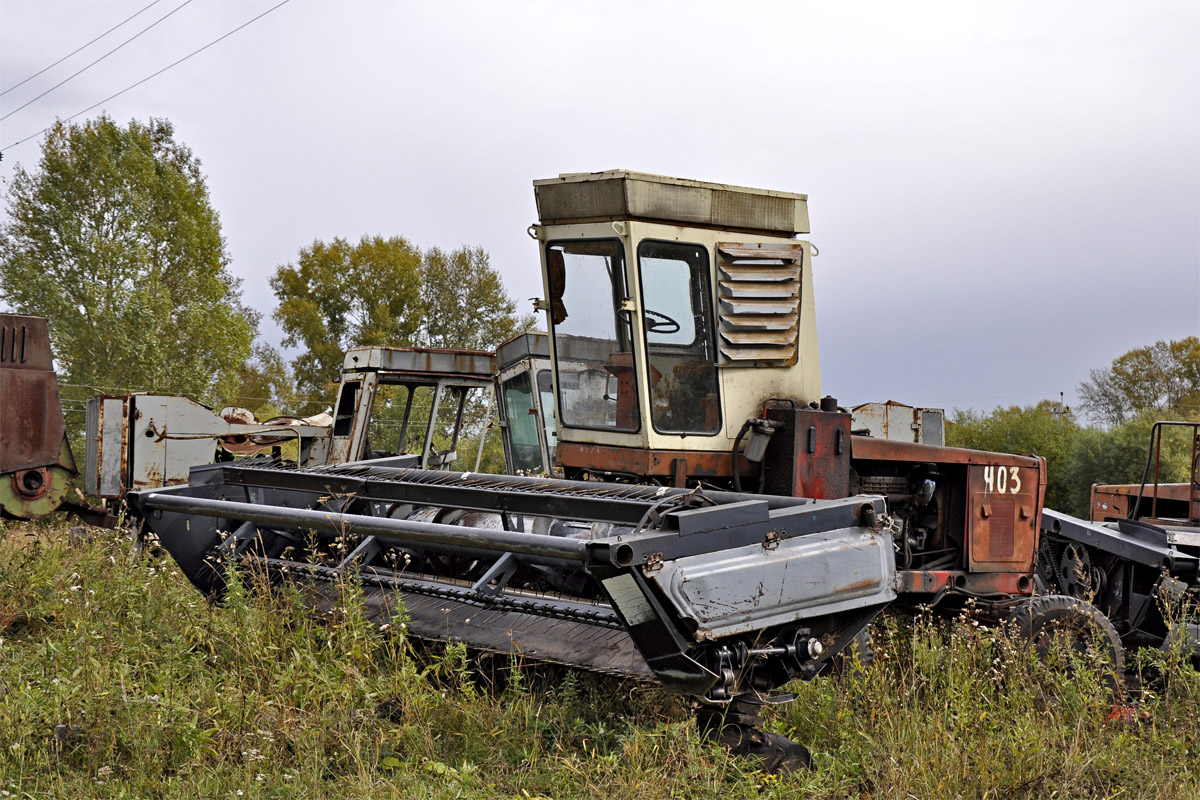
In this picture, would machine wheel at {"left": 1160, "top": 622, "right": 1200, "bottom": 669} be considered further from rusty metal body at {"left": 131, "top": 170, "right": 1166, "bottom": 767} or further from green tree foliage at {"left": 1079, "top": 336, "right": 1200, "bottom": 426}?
green tree foliage at {"left": 1079, "top": 336, "right": 1200, "bottom": 426}

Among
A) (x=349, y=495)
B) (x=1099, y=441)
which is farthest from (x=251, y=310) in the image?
(x=349, y=495)

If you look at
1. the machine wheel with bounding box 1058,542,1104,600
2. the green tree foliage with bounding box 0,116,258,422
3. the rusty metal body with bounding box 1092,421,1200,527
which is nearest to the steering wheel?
the machine wheel with bounding box 1058,542,1104,600

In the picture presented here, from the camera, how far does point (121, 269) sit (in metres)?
26.2

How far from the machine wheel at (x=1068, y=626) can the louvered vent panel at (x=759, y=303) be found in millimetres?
2049

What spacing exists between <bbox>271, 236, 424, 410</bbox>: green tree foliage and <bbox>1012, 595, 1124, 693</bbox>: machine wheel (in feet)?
105

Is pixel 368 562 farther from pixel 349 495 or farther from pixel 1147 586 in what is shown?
pixel 1147 586

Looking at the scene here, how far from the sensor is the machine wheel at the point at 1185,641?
5344 millimetres

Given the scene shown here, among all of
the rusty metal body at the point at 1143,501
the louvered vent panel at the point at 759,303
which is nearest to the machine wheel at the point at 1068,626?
the louvered vent panel at the point at 759,303

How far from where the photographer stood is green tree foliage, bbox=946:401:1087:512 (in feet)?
98.7

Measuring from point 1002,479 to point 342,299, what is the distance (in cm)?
3390

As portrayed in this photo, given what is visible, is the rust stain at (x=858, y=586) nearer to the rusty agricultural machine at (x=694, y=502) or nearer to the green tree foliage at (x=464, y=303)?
the rusty agricultural machine at (x=694, y=502)

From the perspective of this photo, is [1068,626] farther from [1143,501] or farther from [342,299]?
[342,299]

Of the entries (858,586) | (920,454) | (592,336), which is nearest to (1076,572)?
(920,454)

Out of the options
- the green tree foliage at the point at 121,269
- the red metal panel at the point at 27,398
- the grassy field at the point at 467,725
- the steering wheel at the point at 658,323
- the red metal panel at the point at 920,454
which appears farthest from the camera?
A: the green tree foliage at the point at 121,269
